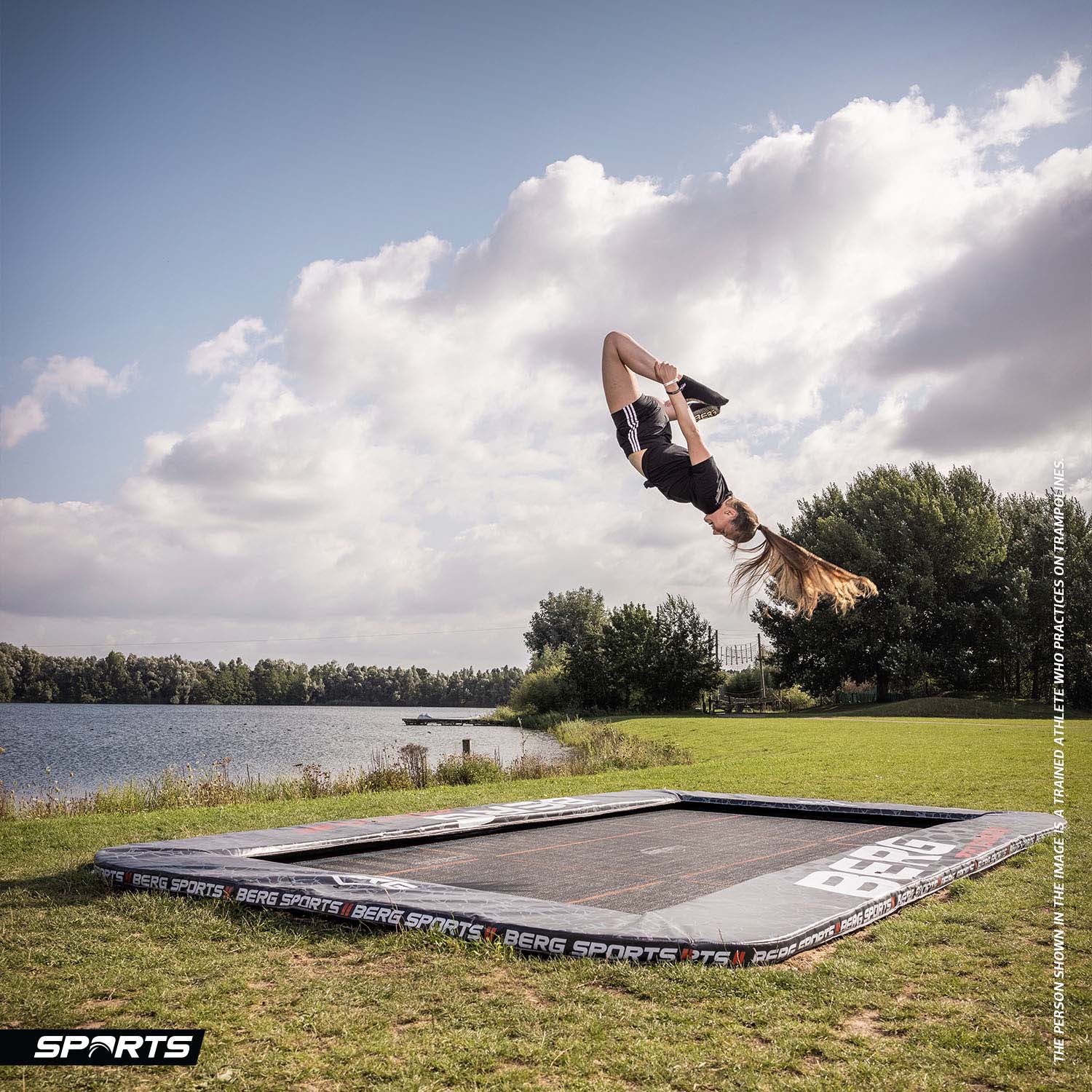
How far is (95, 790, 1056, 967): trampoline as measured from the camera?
3258 millimetres

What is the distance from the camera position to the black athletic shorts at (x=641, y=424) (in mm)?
4355

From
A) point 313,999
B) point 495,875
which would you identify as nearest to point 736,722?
point 495,875

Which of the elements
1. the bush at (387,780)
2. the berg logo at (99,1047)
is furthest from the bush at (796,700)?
the berg logo at (99,1047)

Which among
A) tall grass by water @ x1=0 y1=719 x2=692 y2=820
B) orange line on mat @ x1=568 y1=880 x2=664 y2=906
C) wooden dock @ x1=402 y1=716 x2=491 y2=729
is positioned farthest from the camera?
wooden dock @ x1=402 y1=716 x2=491 y2=729

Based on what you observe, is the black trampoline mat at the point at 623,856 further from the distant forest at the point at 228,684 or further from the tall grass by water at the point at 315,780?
the distant forest at the point at 228,684

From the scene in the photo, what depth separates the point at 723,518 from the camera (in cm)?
436

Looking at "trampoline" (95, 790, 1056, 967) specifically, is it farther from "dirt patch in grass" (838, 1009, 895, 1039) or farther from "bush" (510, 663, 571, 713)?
"bush" (510, 663, 571, 713)

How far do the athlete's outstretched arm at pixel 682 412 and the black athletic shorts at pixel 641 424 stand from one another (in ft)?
0.60

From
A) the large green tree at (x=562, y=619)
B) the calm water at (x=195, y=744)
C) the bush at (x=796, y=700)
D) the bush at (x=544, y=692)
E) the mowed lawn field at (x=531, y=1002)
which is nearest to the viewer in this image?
the mowed lawn field at (x=531, y=1002)

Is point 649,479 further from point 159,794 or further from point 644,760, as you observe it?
point 644,760

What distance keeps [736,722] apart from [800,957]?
18836 mm

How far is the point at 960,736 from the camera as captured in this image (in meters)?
→ 15.0

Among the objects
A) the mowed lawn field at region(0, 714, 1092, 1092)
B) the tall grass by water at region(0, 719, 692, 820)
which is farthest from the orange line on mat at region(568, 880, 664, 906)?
the tall grass by water at region(0, 719, 692, 820)

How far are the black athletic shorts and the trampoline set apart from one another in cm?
214
